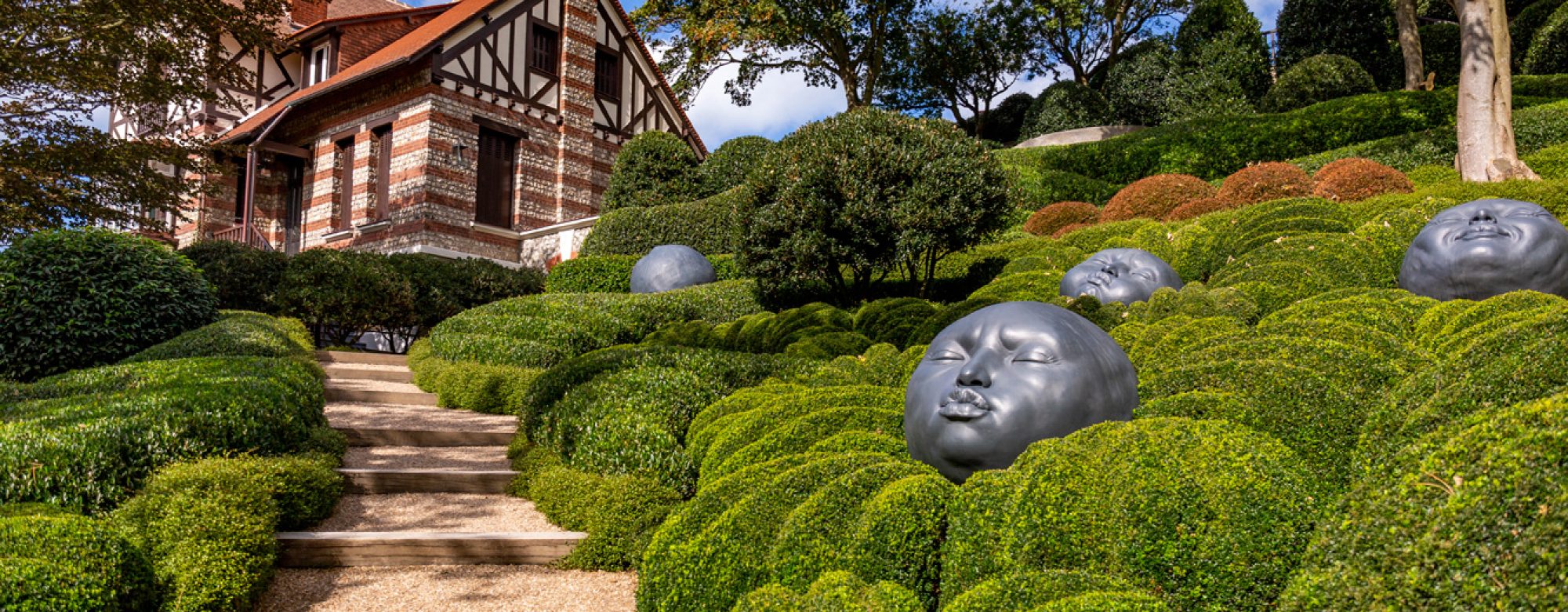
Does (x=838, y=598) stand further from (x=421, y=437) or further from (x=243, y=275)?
(x=243, y=275)

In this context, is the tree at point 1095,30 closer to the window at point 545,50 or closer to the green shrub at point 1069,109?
the green shrub at point 1069,109

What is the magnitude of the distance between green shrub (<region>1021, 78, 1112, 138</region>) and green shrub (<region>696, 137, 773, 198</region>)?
10.2 meters

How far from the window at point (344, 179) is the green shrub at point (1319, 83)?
77.5 feet

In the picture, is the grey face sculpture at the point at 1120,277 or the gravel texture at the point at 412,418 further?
the gravel texture at the point at 412,418

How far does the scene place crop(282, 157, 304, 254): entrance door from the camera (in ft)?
87.9

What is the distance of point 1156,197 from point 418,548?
11.3 m

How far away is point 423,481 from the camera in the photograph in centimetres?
741

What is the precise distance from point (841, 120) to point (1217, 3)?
21.8m

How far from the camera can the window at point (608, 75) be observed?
1075 inches

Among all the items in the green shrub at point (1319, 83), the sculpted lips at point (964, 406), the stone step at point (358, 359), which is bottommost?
the stone step at point (358, 359)

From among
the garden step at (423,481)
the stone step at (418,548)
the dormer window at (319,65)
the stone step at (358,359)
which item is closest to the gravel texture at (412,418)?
the garden step at (423,481)

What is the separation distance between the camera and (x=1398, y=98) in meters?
18.6

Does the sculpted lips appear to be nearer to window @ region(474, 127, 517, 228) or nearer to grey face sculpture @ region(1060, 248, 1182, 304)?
grey face sculpture @ region(1060, 248, 1182, 304)

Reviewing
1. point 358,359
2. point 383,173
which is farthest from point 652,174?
point 358,359
